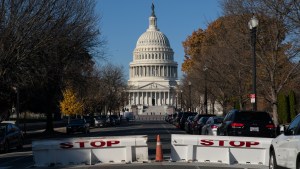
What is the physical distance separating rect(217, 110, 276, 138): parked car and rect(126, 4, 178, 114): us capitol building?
161 m

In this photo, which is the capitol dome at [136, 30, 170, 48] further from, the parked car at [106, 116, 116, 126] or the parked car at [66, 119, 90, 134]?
the parked car at [66, 119, 90, 134]

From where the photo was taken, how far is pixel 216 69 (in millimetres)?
48312

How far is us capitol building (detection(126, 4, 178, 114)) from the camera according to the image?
621ft

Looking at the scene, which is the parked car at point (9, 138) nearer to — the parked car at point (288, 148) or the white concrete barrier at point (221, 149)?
the white concrete barrier at point (221, 149)

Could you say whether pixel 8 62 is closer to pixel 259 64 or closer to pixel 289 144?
pixel 259 64

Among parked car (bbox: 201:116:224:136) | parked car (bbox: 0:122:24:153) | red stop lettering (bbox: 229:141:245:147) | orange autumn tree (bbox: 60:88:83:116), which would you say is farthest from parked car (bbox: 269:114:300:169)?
orange autumn tree (bbox: 60:88:83:116)

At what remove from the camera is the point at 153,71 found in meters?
194

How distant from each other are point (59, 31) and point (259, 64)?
12635 millimetres

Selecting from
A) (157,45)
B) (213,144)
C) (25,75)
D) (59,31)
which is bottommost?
(213,144)

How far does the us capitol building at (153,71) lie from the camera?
189 meters

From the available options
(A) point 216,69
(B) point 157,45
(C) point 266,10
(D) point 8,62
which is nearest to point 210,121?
(C) point 266,10

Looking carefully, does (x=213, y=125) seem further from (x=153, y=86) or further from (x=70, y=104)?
(x=153, y=86)

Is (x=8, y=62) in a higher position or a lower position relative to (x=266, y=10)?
lower

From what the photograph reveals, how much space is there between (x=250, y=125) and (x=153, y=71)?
171 m
